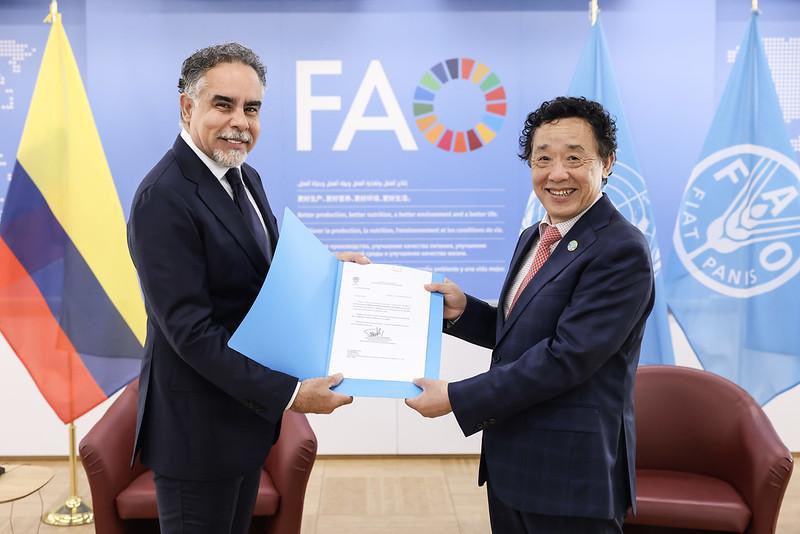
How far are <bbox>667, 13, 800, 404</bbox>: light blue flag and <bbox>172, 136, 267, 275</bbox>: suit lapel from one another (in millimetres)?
2607

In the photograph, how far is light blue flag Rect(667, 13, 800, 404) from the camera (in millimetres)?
3494

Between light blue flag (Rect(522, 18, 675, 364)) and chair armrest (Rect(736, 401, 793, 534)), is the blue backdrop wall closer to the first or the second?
light blue flag (Rect(522, 18, 675, 364))

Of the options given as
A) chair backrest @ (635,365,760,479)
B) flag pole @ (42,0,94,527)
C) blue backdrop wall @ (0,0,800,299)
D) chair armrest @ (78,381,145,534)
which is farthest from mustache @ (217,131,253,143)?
blue backdrop wall @ (0,0,800,299)

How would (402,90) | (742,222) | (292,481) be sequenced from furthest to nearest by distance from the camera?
1. (402,90)
2. (742,222)
3. (292,481)

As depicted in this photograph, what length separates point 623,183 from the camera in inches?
140

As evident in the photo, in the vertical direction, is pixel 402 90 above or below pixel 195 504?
above

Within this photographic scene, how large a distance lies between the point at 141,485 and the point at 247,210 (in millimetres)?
1431

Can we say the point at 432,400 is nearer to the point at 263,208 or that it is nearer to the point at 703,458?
the point at 263,208

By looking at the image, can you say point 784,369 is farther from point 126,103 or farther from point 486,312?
point 126,103

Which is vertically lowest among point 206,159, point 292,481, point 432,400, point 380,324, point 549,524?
point 292,481

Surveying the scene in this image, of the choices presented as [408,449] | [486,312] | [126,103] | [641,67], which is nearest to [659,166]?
[641,67]

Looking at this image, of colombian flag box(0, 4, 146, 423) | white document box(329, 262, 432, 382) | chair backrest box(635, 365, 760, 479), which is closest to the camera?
white document box(329, 262, 432, 382)

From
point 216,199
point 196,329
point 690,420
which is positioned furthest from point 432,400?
point 690,420

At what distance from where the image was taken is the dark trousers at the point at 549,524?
1626mm
